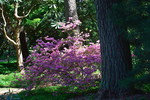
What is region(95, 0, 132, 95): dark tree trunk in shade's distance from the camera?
5.18 meters

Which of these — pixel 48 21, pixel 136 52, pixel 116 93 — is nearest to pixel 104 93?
pixel 116 93

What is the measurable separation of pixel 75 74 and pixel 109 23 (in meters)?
2.34

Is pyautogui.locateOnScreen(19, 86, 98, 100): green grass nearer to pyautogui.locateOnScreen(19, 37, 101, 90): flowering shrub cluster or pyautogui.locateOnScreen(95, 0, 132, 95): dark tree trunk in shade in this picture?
pyautogui.locateOnScreen(19, 37, 101, 90): flowering shrub cluster

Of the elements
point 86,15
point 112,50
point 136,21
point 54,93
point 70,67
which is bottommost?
point 54,93

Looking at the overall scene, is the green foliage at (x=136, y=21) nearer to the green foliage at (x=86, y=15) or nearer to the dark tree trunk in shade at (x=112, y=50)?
the dark tree trunk in shade at (x=112, y=50)

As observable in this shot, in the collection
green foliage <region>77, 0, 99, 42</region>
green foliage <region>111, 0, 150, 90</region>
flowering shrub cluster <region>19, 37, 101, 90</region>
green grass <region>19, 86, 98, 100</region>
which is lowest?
green grass <region>19, 86, 98, 100</region>

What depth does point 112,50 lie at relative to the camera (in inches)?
205

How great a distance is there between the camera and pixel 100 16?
5301 mm

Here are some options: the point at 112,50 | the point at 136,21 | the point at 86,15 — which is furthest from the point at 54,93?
the point at 86,15

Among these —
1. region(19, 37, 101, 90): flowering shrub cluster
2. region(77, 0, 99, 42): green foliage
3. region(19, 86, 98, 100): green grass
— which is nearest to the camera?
region(19, 86, 98, 100): green grass

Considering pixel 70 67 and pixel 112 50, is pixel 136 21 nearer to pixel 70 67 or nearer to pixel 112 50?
pixel 112 50

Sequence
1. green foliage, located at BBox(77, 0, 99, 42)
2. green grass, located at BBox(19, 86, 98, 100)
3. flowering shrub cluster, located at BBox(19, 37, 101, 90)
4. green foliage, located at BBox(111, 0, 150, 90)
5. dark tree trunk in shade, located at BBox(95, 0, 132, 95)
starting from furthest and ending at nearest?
green foliage, located at BBox(77, 0, 99, 42) → flowering shrub cluster, located at BBox(19, 37, 101, 90) → green grass, located at BBox(19, 86, 98, 100) → dark tree trunk in shade, located at BBox(95, 0, 132, 95) → green foliage, located at BBox(111, 0, 150, 90)

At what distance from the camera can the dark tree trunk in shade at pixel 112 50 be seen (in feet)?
17.0

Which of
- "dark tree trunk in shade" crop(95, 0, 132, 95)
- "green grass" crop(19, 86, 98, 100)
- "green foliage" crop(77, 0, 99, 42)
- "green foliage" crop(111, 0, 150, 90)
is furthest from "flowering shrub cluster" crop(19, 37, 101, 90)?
"green foliage" crop(77, 0, 99, 42)
